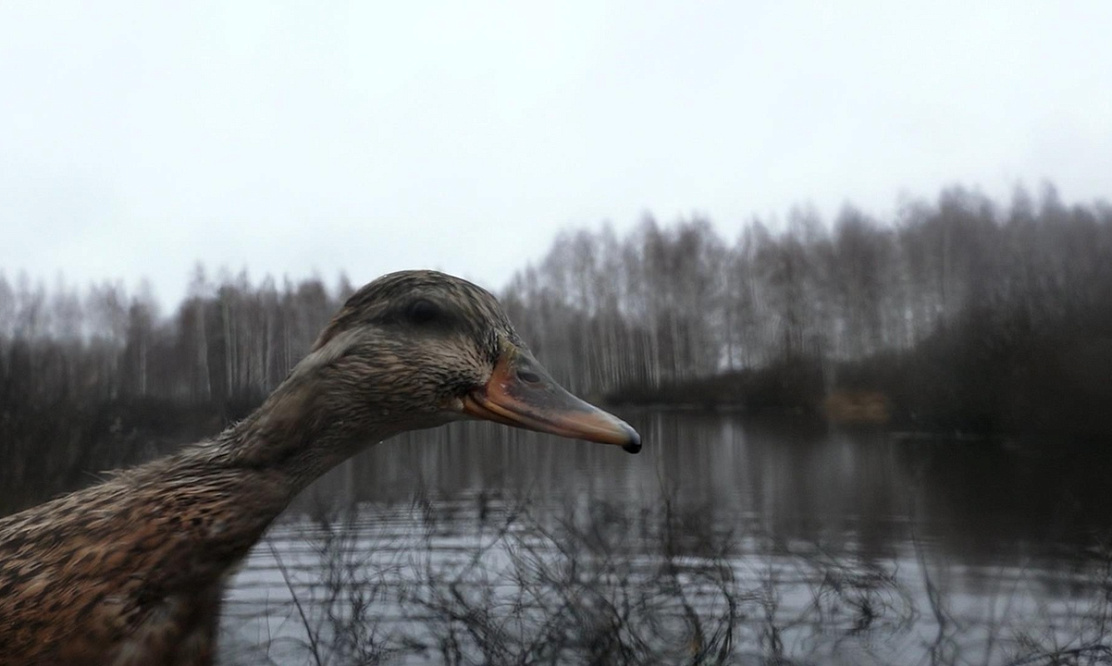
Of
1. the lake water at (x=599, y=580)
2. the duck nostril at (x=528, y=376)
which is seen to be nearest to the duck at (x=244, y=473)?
the duck nostril at (x=528, y=376)

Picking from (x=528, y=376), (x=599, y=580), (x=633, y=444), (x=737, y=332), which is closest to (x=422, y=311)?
(x=528, y=376)

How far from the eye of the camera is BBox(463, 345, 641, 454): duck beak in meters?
1.50

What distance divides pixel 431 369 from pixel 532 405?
0.23 m

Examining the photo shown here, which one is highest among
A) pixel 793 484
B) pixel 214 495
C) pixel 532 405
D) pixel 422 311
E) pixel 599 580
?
pixel 422 311

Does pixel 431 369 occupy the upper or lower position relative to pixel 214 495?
upper

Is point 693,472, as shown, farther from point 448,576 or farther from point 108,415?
point 108,415

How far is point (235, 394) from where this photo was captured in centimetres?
239

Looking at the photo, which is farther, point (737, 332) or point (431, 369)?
point (737, 332)

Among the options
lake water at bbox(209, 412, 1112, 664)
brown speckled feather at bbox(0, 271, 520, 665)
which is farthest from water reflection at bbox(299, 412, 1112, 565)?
brown speckled feather at bbox(0, 271, 520, 665)

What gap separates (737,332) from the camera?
20234mm

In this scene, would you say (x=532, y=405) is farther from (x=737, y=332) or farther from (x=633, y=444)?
(x=737, y=332)

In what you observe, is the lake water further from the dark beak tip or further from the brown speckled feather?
the dark beak tip

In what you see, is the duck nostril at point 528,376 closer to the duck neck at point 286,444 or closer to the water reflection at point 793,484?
the duck neck at point 286,444

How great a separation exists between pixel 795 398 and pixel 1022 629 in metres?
13.8
